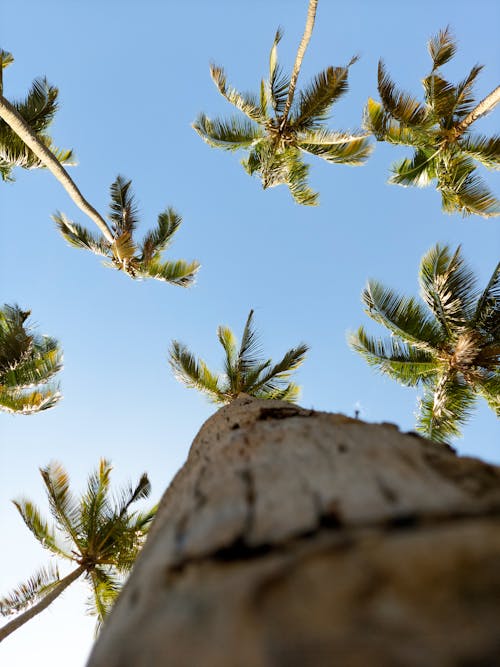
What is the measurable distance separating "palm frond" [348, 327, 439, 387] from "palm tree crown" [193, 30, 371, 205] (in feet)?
12.9

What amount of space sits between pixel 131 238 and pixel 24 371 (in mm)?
4018

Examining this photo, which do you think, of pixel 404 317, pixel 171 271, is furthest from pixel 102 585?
pixel 404 317

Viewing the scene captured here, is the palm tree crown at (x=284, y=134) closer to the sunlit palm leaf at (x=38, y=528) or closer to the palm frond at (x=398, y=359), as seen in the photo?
the palm frond at (x=398, y=359)

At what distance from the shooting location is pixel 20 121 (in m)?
7.73

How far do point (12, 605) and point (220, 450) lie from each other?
29.9ft

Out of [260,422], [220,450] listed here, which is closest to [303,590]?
[220,450]

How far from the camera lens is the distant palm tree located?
8906 mm

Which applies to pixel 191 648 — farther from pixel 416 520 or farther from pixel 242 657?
pixel 416 520

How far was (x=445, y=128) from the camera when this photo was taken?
32.5 feet

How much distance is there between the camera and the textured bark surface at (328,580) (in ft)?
2.67

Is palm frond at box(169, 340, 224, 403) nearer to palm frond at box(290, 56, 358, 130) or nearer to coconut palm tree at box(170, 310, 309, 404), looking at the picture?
coconut palm tree at box(170, 310, 309, 404)

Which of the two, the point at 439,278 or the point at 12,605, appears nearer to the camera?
the point at 12,605

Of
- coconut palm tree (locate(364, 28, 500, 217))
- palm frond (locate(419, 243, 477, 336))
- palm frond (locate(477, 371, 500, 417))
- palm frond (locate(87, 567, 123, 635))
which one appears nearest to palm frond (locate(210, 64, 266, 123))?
coconut palm tree (locate(364, 28, 500, 217))

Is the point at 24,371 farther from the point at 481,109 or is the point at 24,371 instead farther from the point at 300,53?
the point at 481,109
